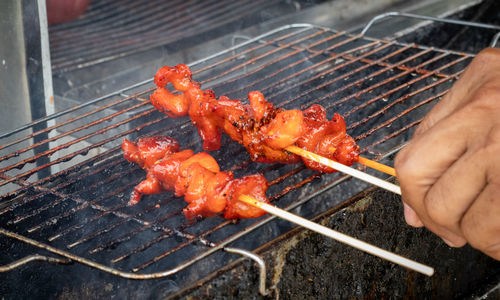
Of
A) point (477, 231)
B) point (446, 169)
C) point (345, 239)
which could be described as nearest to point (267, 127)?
point (345, 239)

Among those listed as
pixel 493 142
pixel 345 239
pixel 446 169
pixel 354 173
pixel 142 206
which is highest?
pixel 493 142

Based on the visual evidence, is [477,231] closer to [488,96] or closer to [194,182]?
[488,96]

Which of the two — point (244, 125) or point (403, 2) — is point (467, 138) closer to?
point (244, 125)

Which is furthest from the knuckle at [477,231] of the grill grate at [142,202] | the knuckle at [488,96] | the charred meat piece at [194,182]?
the charred meat piece at [194,182]

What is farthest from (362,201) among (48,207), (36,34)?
(36,34)

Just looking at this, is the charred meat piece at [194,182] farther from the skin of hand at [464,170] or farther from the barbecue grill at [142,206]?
the skin of hand at [464,170]
